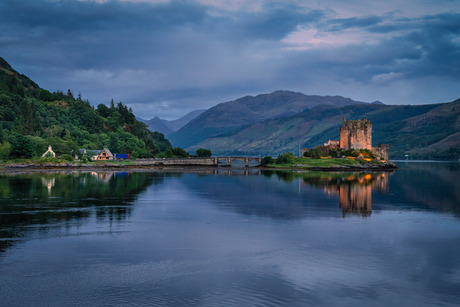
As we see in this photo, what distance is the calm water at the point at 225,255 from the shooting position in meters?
22.8

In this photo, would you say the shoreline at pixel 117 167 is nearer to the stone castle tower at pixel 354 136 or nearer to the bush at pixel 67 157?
the bush at pixel 67 157

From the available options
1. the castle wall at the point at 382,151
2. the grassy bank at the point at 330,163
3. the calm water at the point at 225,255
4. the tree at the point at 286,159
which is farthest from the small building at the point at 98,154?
the calm water at the point at 225,255

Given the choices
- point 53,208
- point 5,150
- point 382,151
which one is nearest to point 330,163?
point 382,151

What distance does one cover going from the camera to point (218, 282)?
24.8 m

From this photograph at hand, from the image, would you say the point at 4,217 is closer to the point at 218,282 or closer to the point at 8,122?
the point at 218,282

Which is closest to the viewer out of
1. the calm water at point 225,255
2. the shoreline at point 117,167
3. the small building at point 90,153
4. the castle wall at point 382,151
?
the calm water at point 225,255

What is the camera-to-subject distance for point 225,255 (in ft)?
101

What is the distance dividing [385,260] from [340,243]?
5.32 m

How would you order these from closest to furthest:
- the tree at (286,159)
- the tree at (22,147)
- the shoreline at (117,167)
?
1. the shoreline at (117,167)
2. the tree at (22,147)
3. the tree at (286,159)

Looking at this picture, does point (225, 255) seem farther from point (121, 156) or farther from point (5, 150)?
point (121, 156)

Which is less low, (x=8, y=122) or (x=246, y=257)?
(x=8, y=122)

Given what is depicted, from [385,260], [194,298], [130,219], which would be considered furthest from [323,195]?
[194,298]

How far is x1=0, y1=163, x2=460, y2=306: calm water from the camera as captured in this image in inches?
899

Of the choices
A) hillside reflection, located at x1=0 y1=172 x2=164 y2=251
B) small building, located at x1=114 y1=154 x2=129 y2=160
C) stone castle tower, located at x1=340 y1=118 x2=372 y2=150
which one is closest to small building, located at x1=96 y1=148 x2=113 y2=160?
small building, located at x1=114 y1=154 x2=129 y2=160
